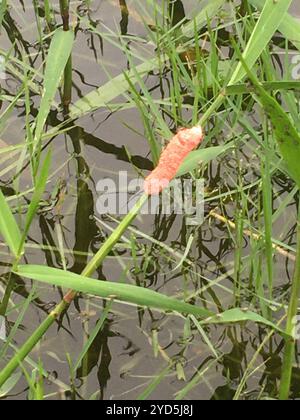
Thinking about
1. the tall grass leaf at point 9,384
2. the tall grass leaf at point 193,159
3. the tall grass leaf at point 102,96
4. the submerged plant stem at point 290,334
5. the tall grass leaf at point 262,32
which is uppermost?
the tall grass leaf at point 102,96

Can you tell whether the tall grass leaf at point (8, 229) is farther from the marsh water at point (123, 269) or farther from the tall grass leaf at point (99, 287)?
the marsh water at point (123, 269)

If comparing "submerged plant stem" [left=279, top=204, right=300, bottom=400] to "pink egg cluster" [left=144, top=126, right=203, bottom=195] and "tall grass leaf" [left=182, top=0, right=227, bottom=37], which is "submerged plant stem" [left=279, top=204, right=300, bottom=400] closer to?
"pink egg cluster" [left=144, top=126, right=203, bottom=195]

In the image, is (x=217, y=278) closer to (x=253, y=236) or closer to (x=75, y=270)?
(x=253, y=236)

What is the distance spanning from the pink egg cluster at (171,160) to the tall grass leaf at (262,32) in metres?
0.24

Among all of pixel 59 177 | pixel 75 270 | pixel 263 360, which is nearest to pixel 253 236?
pixel 263 360

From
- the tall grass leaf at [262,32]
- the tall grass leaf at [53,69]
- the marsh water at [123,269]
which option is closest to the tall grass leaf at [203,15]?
the marsh water at [123,269]

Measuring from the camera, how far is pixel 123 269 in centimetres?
154

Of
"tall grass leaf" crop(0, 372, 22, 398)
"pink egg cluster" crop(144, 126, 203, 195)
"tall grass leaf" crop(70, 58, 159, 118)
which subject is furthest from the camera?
"tall grass leaf" crop(70, 58, 159, 118)

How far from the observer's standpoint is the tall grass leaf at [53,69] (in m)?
1.42

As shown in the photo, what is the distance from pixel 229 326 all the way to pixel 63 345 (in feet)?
1.00

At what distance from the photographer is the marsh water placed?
140 centimetres

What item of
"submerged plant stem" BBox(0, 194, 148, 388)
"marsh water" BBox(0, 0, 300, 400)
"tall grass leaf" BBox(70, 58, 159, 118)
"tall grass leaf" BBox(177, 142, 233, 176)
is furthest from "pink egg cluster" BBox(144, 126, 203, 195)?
"tall grass leaf" BBox(70, 58, 159, 118)

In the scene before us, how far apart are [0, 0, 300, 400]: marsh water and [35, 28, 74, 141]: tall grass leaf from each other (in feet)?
0.78

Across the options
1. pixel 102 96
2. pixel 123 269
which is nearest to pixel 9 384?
pixel 123 269
